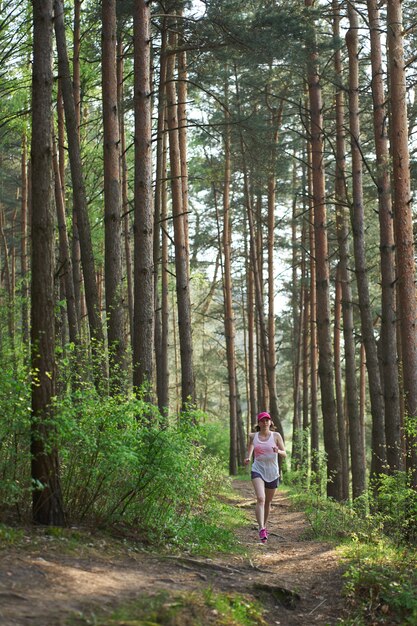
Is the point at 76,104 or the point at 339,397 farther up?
the point at 76,104

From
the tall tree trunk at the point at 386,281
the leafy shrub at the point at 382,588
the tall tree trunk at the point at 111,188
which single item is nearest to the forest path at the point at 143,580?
the leafy shrub at the point at 382,588

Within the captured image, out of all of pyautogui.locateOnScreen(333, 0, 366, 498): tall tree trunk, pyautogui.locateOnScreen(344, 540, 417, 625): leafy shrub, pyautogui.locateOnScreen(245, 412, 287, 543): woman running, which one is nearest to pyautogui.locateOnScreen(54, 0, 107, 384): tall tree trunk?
pyautogui.locateOnScreen(245, 412, 287, 543): woman running

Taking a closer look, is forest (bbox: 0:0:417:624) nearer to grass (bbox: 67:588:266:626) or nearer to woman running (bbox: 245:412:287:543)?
woman running (bbox: 245:412:287:543)

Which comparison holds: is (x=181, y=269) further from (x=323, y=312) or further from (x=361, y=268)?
(x=361, y=268)

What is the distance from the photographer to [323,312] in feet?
52.8

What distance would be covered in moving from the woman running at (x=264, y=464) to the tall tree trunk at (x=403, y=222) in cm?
219

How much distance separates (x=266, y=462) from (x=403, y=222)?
4.48 meters

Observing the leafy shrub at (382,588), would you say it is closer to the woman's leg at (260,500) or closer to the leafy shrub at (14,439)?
the woman's leg at (260,500)

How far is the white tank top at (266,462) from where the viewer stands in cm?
1052

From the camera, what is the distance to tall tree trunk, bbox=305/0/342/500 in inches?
612

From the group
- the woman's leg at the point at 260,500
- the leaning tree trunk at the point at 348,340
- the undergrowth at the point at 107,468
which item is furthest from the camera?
the leaning tree trunk at the point at 348,340

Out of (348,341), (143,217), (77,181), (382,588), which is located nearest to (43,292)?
(382,588)

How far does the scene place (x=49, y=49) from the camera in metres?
7.68

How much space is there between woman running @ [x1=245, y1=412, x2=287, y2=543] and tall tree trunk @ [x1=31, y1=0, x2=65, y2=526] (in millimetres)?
3774
